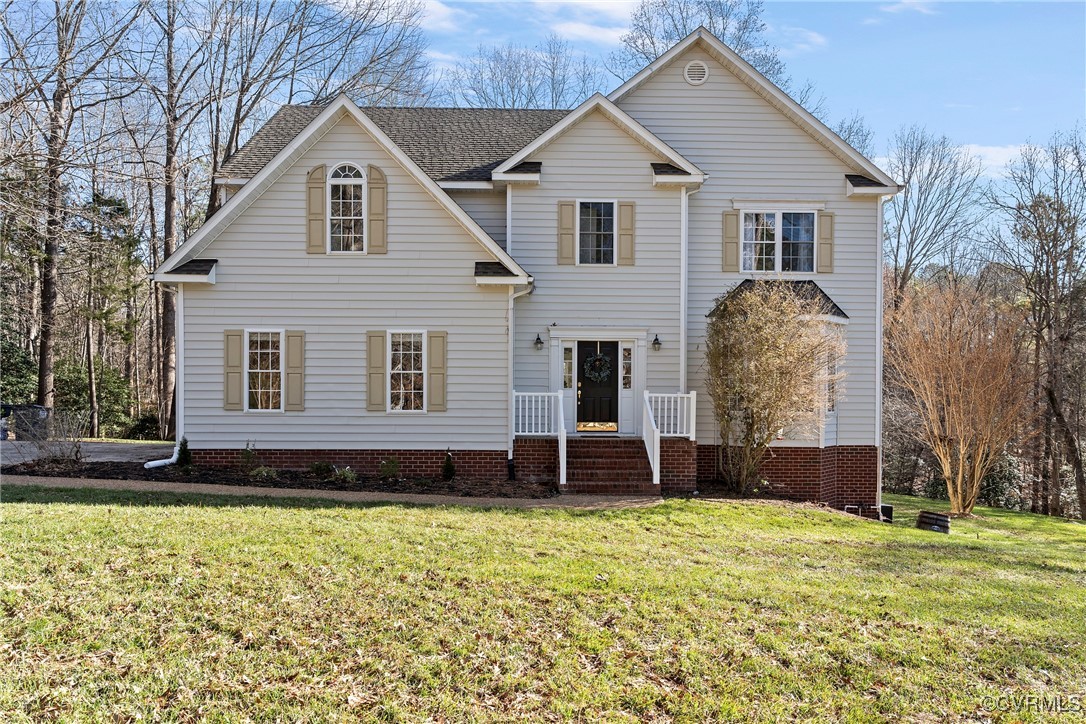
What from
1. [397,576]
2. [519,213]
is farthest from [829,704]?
[519,213]

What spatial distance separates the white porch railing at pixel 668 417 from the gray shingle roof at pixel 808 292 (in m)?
1.98

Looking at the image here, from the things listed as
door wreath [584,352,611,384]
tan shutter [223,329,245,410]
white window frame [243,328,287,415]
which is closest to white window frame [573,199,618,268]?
door wreath [584,352,611,384]

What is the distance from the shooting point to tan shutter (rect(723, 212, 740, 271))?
52.7 feet

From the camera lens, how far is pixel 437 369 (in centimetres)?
1433

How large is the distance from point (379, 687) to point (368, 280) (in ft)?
33.1

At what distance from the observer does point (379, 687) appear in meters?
5.20

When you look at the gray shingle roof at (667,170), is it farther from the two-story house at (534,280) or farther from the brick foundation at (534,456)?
the brick foundation at (534,456)

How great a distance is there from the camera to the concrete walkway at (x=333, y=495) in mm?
11656

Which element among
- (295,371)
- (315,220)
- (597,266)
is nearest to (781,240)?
(597,266)

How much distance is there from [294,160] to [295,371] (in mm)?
3875

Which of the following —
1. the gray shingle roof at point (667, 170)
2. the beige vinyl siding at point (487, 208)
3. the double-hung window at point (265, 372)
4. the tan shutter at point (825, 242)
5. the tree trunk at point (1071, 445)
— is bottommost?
the tree trunk at point (1071, 445)

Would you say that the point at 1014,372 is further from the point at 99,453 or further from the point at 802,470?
the point at 99,453

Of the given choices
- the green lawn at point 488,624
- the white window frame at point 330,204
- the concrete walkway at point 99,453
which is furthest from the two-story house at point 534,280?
the green lawn at point 488,624

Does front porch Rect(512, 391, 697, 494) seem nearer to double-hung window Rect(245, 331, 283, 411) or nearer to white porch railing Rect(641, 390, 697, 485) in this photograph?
white porch railing Rect(641, 390, 697, 485)
